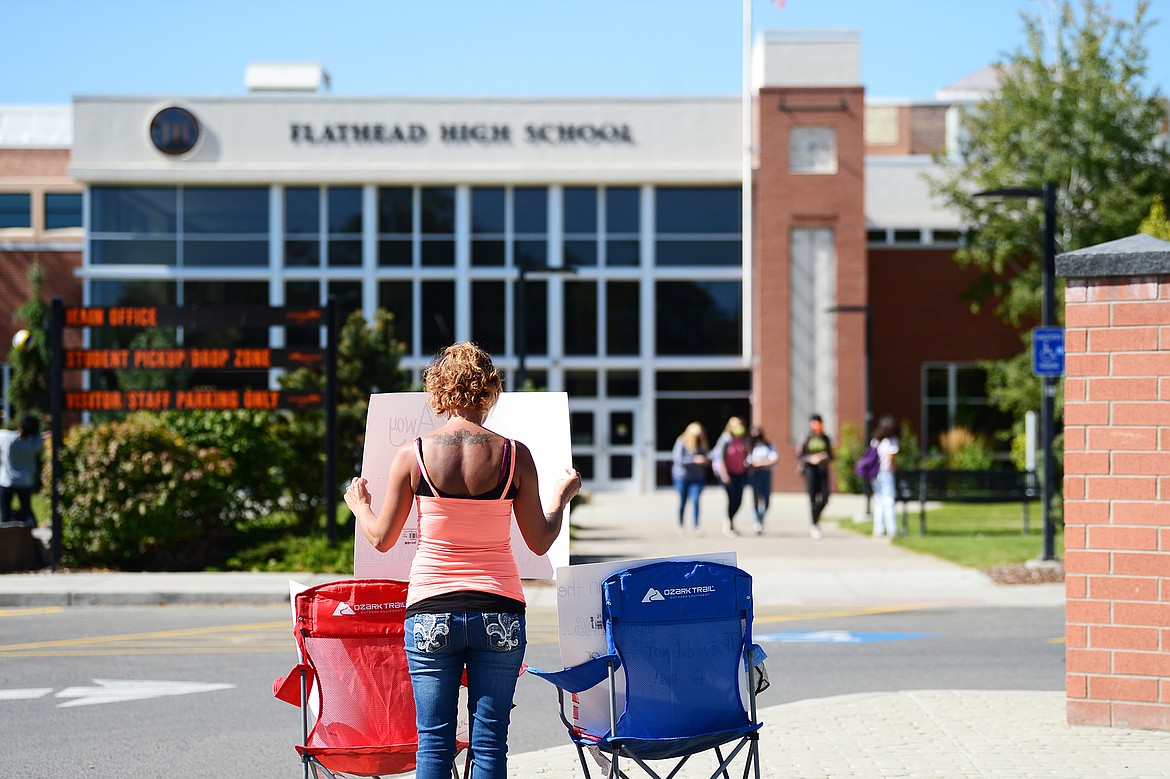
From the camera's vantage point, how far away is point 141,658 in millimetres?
9922

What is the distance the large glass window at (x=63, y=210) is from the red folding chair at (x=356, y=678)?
1595 inches

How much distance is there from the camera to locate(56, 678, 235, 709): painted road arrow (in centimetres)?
827

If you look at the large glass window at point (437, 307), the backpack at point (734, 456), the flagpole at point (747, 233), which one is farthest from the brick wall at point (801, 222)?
the backpack at point (734, 456)

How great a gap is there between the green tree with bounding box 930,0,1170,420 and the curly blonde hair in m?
28.7

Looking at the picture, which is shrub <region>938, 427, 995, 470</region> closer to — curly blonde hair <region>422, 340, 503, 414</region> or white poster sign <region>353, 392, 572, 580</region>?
white poster sign <region>353, 392, 572, 580</region>

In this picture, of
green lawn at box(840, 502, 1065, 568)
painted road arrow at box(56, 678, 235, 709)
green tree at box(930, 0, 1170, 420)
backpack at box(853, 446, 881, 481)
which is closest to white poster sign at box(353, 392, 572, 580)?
painted road arrow at box(56, 678, 235, 709)

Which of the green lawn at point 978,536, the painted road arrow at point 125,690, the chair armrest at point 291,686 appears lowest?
the green lawn at point 978,536

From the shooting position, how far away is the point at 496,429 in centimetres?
549

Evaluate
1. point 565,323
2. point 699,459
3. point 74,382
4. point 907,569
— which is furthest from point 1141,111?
point 74,382

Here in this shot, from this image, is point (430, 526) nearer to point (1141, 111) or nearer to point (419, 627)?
point (419, 627)

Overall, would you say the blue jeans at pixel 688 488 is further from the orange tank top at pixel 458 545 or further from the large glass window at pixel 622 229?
the orange tank top at pixel 458 545

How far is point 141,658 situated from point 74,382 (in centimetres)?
2609

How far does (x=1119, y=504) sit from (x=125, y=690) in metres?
6.32

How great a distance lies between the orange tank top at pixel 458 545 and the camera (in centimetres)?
430
